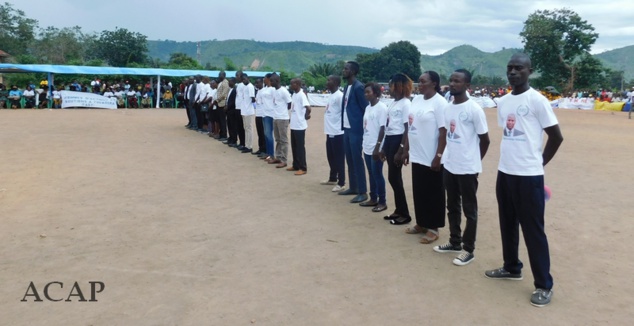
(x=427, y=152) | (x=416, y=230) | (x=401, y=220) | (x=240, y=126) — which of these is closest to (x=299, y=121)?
(x=240, y=126)

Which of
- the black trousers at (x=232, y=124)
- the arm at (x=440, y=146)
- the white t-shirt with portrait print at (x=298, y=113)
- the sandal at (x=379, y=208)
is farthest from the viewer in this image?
the black trousers at (x=232, y=124)

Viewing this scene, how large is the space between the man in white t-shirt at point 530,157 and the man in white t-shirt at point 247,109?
300 inches

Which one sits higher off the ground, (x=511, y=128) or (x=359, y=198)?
(x=511, y=128)

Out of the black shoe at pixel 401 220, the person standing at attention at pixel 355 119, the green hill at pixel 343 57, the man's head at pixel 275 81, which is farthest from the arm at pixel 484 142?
the green hill at pixel 343 57

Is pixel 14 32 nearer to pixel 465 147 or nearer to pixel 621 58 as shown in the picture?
pixel 465 147

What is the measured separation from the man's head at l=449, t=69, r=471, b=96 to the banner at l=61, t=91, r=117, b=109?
80.9 ft

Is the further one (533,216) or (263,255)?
(263,255)

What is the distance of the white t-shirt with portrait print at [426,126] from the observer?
16.4ft

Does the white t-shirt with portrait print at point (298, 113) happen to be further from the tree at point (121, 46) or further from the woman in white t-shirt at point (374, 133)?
the tree at point (121, 46)

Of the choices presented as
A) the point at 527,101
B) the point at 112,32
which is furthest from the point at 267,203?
the point at 112,32

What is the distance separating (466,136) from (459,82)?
0.49m

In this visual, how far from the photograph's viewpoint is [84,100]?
25.3 m

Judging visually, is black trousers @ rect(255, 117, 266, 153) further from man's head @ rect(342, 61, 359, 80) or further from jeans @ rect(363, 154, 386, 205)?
jeans @ rect(363, 154, 386, 205)

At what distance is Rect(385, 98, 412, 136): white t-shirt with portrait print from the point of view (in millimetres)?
5645
